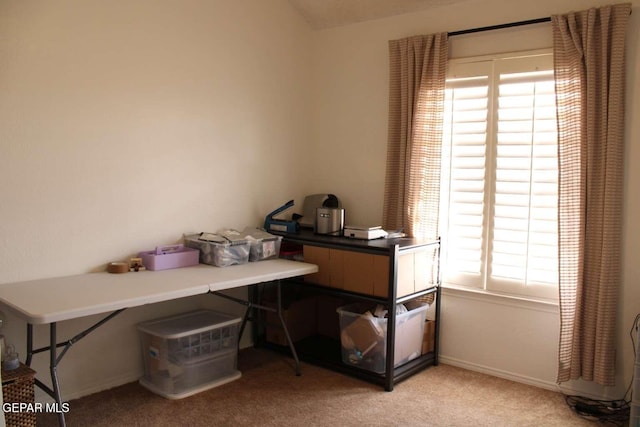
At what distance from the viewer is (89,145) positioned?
9.01 feet

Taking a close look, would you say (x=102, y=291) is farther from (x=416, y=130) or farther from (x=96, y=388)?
(x=416, y=130)

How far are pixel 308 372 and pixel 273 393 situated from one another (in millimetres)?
365

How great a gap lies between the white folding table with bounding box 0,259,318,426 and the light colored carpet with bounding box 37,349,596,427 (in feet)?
1.45

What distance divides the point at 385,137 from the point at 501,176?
862 mm

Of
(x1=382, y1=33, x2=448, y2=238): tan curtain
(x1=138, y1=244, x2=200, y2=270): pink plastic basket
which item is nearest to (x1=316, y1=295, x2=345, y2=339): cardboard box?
(x1=382, y1=33, x2=448, y2=238): tan curtain

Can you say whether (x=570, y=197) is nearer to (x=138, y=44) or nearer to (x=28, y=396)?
(x=138, y=44)

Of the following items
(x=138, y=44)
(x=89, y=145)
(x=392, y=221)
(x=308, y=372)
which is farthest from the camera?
(x=392, y=221)

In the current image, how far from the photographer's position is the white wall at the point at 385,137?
2.72 meters

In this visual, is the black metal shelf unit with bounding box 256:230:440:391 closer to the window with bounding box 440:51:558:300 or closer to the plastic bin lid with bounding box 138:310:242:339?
the window with bounding box 440:51:558:300

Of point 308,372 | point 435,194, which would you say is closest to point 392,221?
point 435,194

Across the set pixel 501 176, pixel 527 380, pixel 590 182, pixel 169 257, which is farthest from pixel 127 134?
pixel 527 380

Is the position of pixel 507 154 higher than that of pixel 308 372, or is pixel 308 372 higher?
pixel 507 154

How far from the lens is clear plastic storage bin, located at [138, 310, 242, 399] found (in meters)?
2.84

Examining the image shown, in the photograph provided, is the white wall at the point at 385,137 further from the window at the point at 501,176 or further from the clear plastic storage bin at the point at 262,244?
the clear plastic storage bin at the point at 262,244
